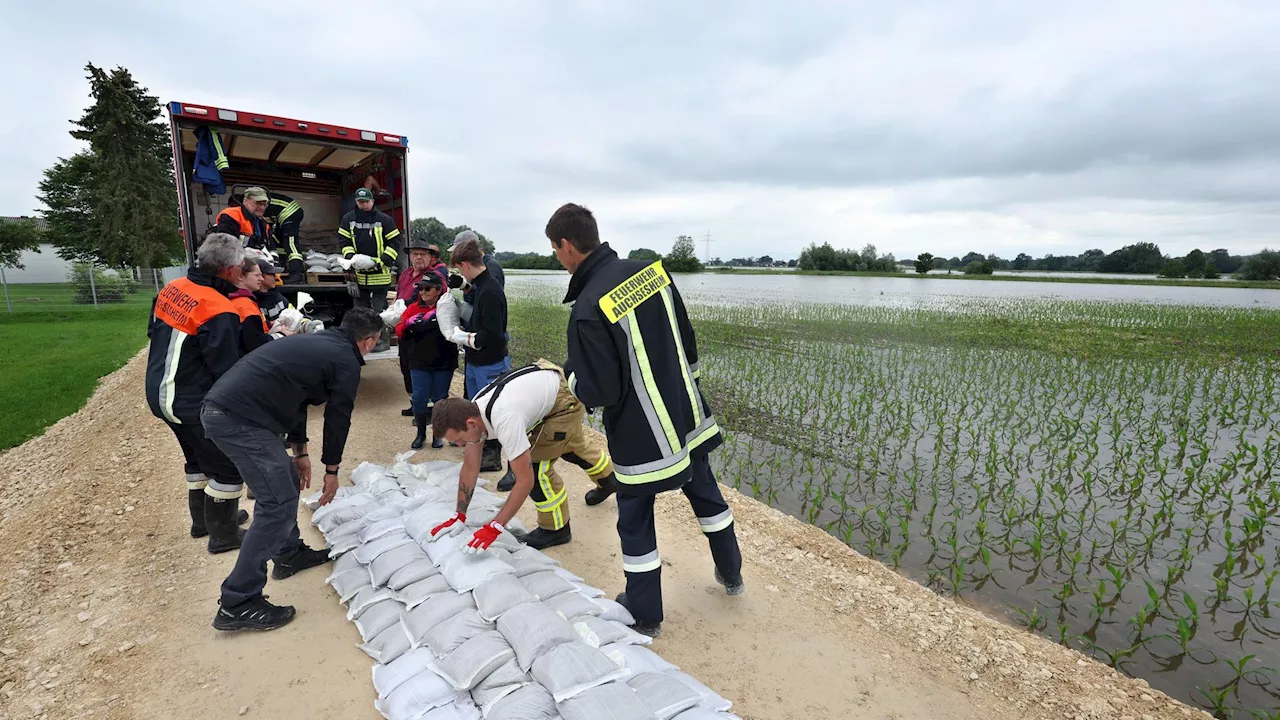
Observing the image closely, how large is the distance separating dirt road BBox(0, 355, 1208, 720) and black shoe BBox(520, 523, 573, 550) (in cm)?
8

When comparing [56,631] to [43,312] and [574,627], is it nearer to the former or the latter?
[574,627]

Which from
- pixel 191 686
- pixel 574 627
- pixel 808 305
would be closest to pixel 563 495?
pixel 574 627

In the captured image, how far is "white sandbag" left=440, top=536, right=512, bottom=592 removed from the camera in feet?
7.97

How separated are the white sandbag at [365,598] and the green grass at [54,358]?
5.37 meters

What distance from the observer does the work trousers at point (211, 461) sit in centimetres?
293

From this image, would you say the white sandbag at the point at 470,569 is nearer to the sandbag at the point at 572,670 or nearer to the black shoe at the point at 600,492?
the sandbag at the point at 572,670

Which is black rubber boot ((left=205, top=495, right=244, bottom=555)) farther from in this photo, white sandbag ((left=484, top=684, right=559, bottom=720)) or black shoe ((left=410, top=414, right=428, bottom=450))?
white sandbag ((left=484, top=684, right=559, bottom=720))

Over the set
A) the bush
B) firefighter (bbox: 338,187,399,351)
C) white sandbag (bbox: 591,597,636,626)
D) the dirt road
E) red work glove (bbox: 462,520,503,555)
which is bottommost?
the dirt road

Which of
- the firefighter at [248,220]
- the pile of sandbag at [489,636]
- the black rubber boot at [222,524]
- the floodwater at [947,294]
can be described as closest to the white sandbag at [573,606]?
the pile of sandbag at [489,636]

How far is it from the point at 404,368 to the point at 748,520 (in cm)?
359

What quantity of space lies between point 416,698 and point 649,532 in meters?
1.04

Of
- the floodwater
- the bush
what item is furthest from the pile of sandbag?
the floodwater

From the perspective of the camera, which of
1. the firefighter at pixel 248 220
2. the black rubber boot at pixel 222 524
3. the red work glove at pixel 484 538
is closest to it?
the red work glove at pixel 484 538

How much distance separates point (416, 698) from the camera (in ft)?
6.33
